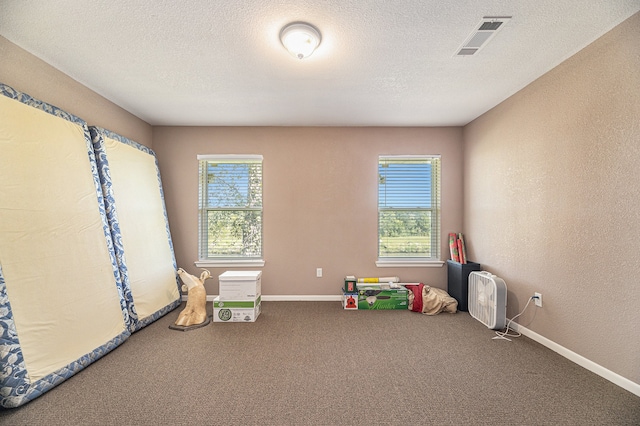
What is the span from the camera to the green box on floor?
11.9 ft

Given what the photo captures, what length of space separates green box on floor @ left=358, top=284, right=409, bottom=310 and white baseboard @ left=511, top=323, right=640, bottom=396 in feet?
4.05

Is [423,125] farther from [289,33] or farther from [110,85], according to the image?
[110,85]

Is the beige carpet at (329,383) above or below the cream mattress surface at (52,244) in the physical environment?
below

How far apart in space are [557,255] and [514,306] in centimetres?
80

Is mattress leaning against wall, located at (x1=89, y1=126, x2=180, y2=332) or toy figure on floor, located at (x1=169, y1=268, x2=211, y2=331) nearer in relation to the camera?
mattress leaning against wall, located at (x1=89, y1=126, x2=180, y2=332)

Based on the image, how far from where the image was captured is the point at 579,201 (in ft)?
7.33

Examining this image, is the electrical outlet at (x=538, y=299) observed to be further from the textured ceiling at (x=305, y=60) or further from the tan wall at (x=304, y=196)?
the textured ceiling at (x=305, y=60)

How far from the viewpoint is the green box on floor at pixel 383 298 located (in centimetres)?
363

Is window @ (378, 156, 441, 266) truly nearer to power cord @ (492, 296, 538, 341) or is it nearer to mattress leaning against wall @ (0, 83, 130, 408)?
power cord @ (492, 296, 538, 341)

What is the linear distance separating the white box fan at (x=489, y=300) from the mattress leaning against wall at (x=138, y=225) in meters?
3.73

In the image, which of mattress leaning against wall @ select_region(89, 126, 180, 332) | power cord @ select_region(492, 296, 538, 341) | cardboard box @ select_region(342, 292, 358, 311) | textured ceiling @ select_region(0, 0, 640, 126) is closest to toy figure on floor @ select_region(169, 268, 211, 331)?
mattress leaning against wall @ select_region(89, 126, 180, 332)

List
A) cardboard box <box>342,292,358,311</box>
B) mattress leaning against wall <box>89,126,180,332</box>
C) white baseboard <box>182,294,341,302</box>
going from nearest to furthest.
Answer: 1. mattress leaning against wall <box>89,126,180,332</box>
2. cardboard box <box>342,292,358,311</box>
3. white baseboard <box>182,294,341,302</box>

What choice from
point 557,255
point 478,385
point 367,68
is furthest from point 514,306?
point 367,68

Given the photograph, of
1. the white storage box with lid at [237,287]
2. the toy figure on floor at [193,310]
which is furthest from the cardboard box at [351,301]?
the toy figure on floor at [193,310]
